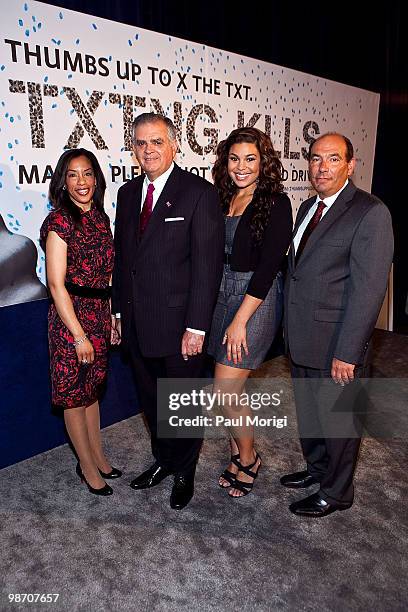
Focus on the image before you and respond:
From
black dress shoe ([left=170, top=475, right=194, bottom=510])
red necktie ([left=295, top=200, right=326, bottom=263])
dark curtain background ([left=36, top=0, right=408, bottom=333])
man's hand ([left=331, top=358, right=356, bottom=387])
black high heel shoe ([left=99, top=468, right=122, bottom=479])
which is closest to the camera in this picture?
man's hand ([left=331, top=358, right=356, bottom=387])

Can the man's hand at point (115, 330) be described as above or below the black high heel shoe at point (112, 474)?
above

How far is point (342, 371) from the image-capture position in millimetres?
2162

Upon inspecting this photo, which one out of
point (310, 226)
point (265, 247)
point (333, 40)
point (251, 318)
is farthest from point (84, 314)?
point (333, 40)

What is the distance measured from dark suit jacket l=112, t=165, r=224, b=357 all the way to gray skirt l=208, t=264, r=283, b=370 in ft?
0.41

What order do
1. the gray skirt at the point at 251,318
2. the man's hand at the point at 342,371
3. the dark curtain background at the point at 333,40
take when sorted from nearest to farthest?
the man's hand at the point at 342,371 → the gray skirt at the point at 251,318 → the dark curtain background at the point at 333,40

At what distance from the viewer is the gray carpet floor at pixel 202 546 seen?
1.95 metres

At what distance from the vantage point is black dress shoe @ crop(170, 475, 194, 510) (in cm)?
251

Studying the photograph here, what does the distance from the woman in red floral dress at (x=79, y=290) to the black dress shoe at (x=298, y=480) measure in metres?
0.94

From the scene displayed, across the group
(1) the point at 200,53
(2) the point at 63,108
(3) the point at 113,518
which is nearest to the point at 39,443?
(3) the point at 113,518

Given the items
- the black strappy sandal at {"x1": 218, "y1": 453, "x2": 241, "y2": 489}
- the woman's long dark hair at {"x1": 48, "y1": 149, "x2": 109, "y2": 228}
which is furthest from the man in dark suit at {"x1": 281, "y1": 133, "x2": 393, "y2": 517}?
the woman's long dark hair at {"x1": 48, "y1": 149, "x2": 109, "y2": 228}

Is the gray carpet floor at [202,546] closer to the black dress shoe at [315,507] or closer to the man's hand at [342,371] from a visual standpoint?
the black dress shoe at [315,507]

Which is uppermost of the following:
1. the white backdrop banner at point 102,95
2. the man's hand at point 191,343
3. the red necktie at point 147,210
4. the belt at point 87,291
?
the white backdrop banner at point 102,95

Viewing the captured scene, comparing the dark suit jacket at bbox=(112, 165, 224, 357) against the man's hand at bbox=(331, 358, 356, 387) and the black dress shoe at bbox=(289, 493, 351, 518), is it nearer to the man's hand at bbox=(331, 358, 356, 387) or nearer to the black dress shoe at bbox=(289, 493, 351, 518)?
the man's hand at bbox=(331, 358, 356, 387)

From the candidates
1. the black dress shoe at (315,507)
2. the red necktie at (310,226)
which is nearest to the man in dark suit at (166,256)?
the red necktie at (310,226)
